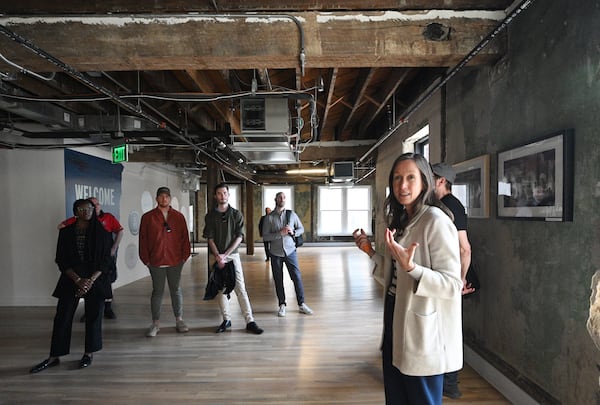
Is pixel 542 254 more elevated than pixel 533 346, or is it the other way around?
pixel 542 254

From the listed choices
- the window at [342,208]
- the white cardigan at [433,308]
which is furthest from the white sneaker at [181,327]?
the window at [342,208]

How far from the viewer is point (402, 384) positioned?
1.54m

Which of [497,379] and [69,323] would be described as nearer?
[497,379]

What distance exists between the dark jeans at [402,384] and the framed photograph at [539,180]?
1214 millimetres

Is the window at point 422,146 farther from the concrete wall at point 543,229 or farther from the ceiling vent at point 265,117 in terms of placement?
the ceiling vent at point 265,117

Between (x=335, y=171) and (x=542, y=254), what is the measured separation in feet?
19.8

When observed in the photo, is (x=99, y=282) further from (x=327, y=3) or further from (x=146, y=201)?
(x=146, y=201)

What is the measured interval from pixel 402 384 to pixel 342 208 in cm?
1339

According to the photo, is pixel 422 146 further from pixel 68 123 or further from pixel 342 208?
pixel 342 208

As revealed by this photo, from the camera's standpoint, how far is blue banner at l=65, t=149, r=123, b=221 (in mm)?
5227

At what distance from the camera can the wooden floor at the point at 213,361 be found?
8.34ft

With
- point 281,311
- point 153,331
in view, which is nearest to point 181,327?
point 153,331

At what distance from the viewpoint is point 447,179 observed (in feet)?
7.85

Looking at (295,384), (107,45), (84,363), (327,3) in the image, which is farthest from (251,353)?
(327,3)
